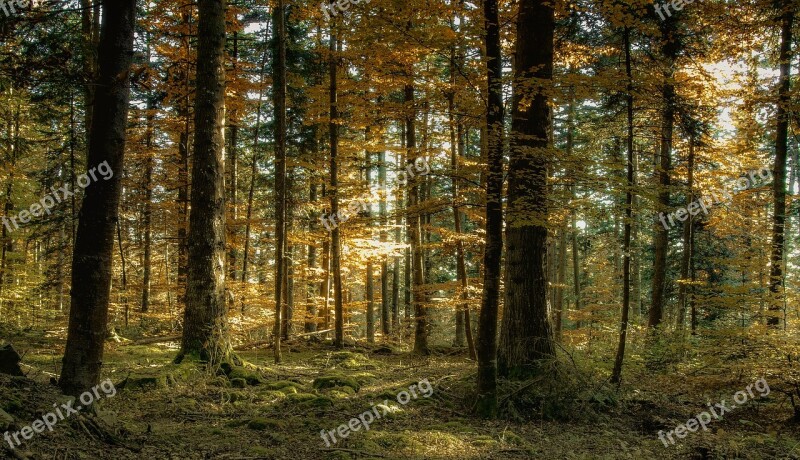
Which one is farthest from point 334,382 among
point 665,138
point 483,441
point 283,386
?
point 665,138

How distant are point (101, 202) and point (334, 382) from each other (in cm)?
540

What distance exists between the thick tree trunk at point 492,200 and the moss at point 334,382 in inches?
111

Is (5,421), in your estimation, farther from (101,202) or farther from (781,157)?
(781,157)

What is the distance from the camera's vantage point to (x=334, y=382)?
8.44 metres

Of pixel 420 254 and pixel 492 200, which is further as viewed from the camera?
pixel 420 254

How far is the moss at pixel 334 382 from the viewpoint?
27.2ft

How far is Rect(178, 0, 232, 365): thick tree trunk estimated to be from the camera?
25.5 ft

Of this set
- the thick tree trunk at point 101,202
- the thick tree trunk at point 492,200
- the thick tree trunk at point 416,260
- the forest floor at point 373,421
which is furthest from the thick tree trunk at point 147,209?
the thick tree trunk at point 492,200

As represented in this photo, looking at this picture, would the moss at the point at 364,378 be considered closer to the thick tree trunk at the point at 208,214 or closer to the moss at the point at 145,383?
the thick tree trunk at the point at 208,214

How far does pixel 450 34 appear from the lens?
271 inches

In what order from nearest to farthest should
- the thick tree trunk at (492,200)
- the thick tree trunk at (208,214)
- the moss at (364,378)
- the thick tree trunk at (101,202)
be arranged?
1. the thick tree trunk at (101,202)
2. the thick tree trunk at (492,200)
3. the thick tree trunk at (208,214)
4. the moss at (364,378)

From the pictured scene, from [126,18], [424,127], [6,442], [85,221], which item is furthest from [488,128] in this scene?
[424,127]

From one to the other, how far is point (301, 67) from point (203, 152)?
1030 cm

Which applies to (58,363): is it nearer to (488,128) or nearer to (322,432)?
(322,432)
